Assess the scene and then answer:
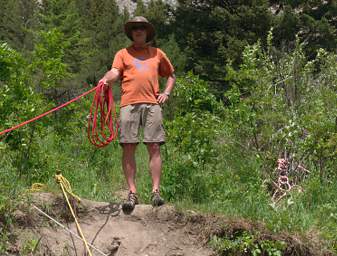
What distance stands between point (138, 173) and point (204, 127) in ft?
4.27

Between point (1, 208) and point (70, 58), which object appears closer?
point (1, 208)

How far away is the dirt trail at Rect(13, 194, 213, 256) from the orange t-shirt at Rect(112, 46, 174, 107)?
3.36 feet

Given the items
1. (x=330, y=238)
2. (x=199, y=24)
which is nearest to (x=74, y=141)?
(x=330, y=238)

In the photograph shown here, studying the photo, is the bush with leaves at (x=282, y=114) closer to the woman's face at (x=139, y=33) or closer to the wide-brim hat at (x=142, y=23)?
the wide-brim hat at (x=142, y=23)

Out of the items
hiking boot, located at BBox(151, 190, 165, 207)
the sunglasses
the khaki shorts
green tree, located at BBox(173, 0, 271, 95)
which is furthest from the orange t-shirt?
green tree, located at BBox(173, 0, 271, 95)

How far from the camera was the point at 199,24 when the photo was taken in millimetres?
19484

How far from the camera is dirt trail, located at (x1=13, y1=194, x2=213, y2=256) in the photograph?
4898 mm

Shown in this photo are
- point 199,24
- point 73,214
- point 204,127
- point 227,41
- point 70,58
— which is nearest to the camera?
point 73,214

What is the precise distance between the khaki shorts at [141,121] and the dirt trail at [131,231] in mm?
641

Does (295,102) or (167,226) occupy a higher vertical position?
(295,102)

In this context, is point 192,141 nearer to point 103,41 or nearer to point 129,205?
point 129,205

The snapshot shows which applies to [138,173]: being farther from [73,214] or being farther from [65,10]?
[65,10]

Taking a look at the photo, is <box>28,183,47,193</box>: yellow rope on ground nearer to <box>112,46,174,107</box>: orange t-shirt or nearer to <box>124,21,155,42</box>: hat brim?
<box>112,46,174,107</box>: orange t-shirt

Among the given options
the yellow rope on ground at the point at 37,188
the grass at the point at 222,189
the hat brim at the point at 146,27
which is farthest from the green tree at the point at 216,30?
the yellow rope on ground at the point at 37,188
